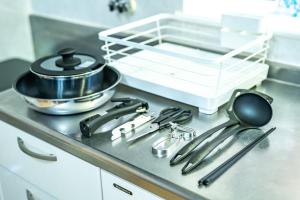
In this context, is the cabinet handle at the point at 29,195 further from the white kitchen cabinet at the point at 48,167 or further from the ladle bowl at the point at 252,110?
the ladle bowl at the point at 252,110

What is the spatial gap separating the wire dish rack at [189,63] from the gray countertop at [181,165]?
0.05 metres

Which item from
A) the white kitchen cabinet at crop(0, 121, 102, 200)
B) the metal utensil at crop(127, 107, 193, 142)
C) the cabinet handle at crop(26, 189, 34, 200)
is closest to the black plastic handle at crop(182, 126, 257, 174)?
the metal utensil at crop(127, 107, 193, 142)

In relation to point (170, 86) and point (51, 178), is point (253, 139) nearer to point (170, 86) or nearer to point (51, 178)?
point (170, 86)

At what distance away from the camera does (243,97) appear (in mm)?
1065

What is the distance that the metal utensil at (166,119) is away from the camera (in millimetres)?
1021

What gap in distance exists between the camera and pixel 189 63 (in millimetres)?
1316

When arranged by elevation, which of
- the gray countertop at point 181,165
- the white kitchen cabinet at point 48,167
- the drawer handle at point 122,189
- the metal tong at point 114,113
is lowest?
the white kitchen cabinet at point 48,167

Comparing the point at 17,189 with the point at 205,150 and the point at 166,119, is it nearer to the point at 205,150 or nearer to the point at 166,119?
the point at 166,119

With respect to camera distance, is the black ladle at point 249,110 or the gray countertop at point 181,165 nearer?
the gray countertop at point 181,165

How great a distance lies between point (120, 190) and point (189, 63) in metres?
0.52

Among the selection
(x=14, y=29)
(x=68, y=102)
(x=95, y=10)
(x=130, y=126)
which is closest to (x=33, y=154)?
(x=68, y=102)

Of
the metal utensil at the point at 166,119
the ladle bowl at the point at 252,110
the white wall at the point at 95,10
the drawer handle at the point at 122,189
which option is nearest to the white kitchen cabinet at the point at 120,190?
the drawer handle at the point at 122,189

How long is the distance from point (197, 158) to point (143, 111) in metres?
0.27

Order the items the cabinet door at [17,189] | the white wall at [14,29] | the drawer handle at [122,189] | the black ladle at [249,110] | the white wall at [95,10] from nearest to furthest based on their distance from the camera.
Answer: the drawer handle at [122,189], the black ladle at [249,110], the cabinet door at [17,189], the white wall at [95,10], the white wall at [14,29]
